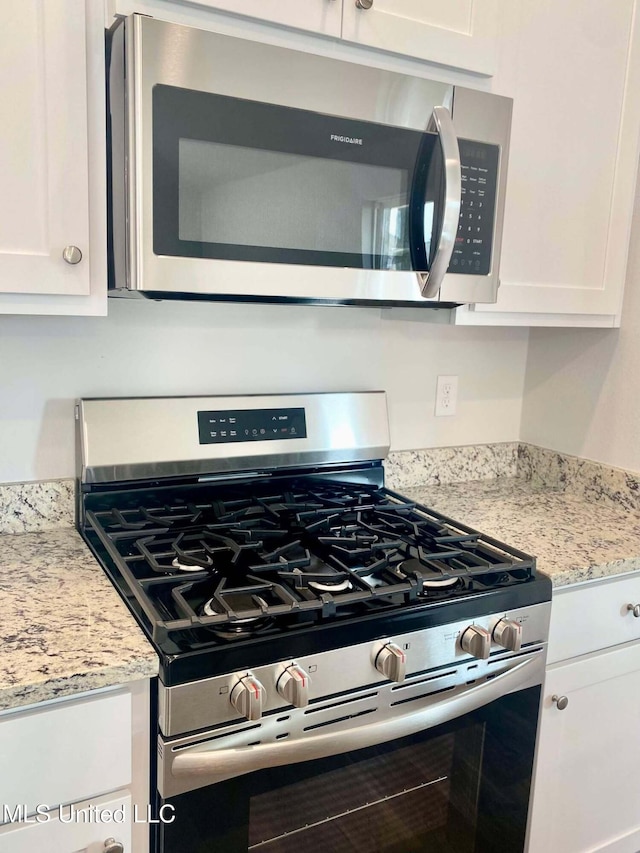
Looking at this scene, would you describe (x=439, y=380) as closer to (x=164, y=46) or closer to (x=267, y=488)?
(x=267, y=488)

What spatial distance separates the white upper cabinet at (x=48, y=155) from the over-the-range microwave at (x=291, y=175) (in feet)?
0.15

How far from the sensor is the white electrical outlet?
6.24ft

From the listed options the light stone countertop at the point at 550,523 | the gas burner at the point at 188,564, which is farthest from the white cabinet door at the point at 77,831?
the light stone countertop at the point at 550,523

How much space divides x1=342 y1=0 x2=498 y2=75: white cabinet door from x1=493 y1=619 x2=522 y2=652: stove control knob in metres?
1.03

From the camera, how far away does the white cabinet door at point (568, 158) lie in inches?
59.2

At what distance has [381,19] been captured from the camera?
4.16ft

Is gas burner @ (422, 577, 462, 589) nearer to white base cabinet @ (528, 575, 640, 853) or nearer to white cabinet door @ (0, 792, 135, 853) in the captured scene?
white base cabinet @ (528, 575, 640, 853)

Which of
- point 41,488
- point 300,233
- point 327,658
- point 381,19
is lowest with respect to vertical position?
point 327,658

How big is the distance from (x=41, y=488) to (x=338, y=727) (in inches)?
29.7

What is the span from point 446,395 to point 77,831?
1.32 m

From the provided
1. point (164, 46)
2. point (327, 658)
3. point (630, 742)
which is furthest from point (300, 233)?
point (630, 742)

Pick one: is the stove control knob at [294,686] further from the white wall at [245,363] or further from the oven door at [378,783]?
the white wall at [245,363]

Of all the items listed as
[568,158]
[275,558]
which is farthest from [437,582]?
[568,158]

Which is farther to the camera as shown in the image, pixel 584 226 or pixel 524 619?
pixel 584 226
